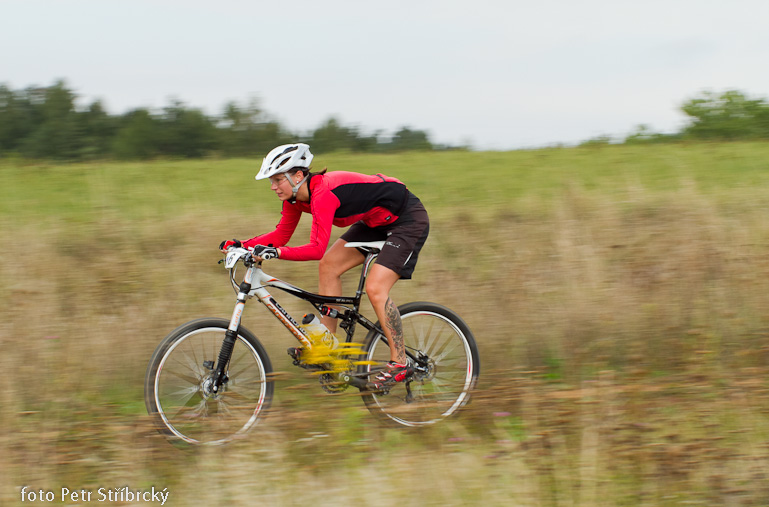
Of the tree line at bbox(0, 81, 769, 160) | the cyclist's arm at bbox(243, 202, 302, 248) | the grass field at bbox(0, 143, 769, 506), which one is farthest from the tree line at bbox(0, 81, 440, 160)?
the cyclist's arm at bbox(243, 202, 302, 248)

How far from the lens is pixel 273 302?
4.91 metres

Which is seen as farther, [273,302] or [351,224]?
[351,224]

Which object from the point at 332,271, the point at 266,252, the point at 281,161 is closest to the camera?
the point at 266,252

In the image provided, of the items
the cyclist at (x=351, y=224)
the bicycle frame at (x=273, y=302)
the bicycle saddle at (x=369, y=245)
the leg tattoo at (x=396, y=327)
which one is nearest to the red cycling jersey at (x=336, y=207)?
the cyclist at (x=351, y=224)

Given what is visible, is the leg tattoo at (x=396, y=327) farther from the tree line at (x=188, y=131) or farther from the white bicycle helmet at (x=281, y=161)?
the tree line at (x=188, y=131)

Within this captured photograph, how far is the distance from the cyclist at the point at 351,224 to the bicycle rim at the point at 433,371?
20 centimetres

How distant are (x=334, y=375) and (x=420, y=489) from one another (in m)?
1.27

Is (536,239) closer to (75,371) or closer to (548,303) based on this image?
(548,303)

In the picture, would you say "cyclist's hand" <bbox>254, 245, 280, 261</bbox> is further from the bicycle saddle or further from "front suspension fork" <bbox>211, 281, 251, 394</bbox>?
the bicycle saddle

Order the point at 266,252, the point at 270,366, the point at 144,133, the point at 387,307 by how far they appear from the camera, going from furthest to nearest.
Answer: the point at 144,133 → the point at 387,307 → the point at 270,366 → the point at 266,252

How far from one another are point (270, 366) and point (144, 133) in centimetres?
1193

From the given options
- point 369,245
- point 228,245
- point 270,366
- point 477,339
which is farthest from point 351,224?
point 477,339

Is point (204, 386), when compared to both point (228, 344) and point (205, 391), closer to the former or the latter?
point (205, 391)

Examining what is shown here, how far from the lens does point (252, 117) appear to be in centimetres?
1599
